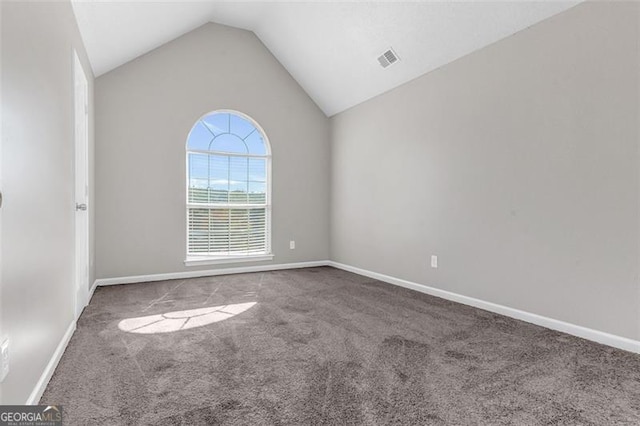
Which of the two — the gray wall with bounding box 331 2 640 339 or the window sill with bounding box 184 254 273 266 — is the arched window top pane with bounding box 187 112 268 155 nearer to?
the window sill with bounding box 184 254 273 266

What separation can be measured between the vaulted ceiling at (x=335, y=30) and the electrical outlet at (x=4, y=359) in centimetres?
245

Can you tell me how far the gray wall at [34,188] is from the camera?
1258 mm

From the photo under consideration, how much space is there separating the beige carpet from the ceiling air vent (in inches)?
102

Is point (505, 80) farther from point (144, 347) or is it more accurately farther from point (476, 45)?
point (144, 347)

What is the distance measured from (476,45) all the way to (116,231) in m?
4.24

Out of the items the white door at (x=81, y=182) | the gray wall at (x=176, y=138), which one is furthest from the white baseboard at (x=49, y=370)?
the gray wall at (x=176, y=138)

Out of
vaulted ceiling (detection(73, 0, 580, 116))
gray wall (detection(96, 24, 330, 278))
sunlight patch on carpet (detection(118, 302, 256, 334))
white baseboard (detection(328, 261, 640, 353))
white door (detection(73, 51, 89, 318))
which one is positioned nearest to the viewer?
white baseboard (detection(328, 261, 640, 353))

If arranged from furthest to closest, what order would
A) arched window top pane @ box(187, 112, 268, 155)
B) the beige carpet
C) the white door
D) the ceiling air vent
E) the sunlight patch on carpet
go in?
arched window top pane @ box(187, 112, 268, 155), the ceiling air vent, the white door, the sunlight patch on carpet, the beige carpet

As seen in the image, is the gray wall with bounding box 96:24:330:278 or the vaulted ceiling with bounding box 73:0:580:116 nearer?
the vaulted ceiling with bounding box 73:0:580:116

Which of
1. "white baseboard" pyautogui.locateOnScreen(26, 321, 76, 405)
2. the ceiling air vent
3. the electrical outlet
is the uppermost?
the ceiling air vent

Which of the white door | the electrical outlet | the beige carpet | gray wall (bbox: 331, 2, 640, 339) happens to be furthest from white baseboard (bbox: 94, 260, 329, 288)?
the electrical outlet

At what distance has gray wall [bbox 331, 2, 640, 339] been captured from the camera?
7.17 ft

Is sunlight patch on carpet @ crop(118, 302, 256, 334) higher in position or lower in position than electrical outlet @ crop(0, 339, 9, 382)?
lower

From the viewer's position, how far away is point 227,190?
4.71m
